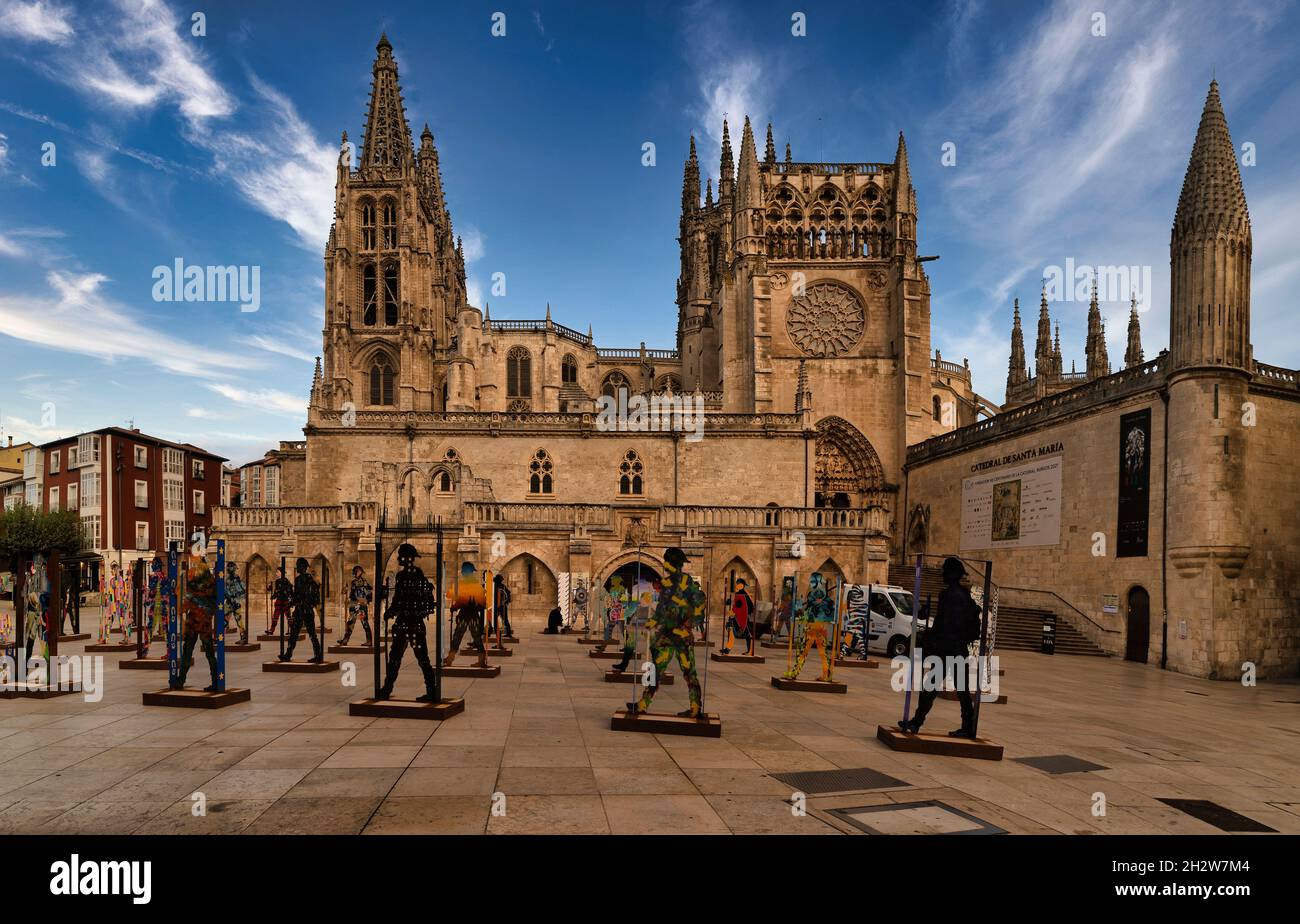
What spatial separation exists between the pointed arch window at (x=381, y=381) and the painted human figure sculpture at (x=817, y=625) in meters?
48.5

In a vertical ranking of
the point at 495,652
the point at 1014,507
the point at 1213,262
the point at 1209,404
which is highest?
the point at 1213,262

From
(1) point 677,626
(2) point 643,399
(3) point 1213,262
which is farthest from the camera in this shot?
(2) point 643,399

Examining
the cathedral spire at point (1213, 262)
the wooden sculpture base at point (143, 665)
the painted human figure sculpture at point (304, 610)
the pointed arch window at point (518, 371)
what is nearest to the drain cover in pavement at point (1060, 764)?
the painted human figure sculpture at point (304, 610)

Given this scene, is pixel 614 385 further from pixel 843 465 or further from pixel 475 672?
Answer: pixel 475 672

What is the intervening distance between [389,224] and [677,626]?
56290 mm

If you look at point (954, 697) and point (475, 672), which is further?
point (475, 672)

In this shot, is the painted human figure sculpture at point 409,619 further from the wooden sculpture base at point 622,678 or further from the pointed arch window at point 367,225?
the pointed arch window at point 367,225

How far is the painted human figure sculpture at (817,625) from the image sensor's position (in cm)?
1360

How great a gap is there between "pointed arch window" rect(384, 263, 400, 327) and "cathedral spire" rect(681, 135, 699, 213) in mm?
26211

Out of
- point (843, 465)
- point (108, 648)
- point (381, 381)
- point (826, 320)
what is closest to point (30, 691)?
point (108, 648)

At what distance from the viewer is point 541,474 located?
3672 cm

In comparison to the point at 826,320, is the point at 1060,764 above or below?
below

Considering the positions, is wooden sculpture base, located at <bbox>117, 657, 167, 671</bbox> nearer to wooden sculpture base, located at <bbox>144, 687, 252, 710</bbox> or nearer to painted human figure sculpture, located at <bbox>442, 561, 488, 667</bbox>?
wooden sculpture base, located at <bbox>144, 687, 252, 710</bbox>
